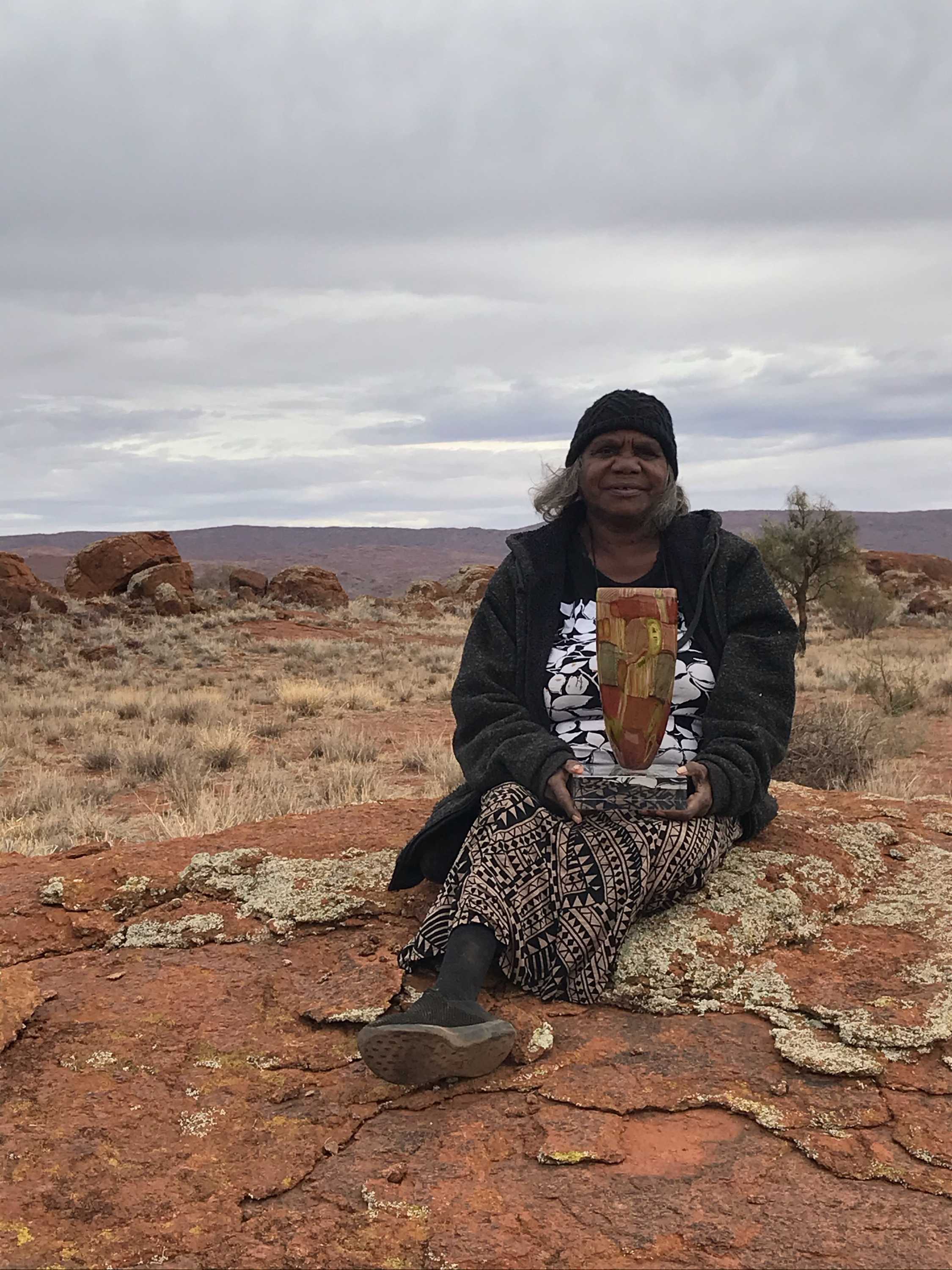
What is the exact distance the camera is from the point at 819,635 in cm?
2495

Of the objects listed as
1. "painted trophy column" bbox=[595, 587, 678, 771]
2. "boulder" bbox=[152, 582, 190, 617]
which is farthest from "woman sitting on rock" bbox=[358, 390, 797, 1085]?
"boulder" bbox=[152, 582, 190, 617]

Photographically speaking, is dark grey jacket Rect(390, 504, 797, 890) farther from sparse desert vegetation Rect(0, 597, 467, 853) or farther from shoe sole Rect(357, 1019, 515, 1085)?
sparse desert vegetation Rect(0, 597, 467, 853)

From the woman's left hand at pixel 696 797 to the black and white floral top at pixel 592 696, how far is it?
0.41 ft

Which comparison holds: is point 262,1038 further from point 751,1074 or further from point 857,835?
point 857,835

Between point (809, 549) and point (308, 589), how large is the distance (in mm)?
18377

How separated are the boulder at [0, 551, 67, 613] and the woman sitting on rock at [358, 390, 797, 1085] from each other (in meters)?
22.6

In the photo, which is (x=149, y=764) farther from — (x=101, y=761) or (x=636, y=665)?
(x=636, y=665)

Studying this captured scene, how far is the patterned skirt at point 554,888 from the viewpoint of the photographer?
2.58 metres

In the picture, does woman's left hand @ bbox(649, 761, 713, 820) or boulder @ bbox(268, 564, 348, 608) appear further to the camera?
boulder @ bbox(268, 564, 348, 608)

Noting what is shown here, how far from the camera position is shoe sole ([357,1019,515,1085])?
6.74 feet

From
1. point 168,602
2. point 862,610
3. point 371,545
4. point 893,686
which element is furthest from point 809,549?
point 371,545

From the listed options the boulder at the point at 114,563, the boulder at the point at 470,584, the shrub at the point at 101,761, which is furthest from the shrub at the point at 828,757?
the boulder at the point at 470,584

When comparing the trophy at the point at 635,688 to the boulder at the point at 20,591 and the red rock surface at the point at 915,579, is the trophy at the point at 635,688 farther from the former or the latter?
the red rock surface at the point at 915,579

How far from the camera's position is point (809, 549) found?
67.1ft
